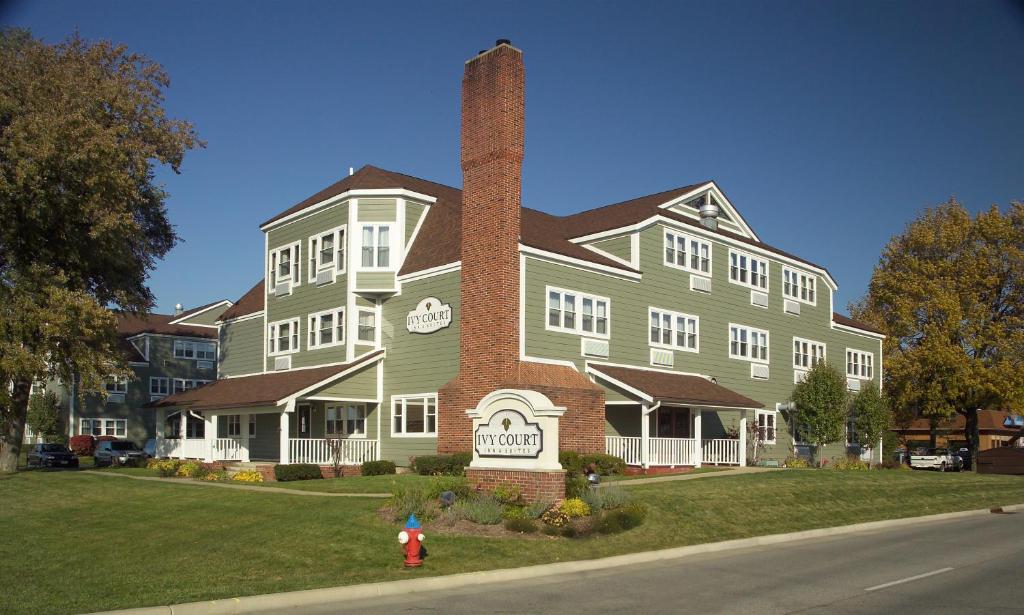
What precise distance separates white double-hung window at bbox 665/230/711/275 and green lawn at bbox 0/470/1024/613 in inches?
408

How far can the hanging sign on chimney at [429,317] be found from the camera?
1230 inches

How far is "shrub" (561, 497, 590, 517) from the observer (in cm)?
1825

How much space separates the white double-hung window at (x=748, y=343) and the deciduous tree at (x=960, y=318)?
1281 centimetres

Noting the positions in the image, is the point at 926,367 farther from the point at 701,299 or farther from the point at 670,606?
the point at 670,606

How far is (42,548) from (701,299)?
26.4 m

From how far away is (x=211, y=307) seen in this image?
68.6 meters

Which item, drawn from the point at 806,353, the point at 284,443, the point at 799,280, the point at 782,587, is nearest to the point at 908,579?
the point at 782,587

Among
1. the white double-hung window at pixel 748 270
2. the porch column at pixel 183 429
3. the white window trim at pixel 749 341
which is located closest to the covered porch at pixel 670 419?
the white window trim at pixel 749 341

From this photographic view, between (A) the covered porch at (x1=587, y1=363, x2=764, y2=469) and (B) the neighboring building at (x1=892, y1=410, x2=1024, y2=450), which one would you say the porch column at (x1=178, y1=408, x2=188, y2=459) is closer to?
(A) the covered porch at (x1=587, y1=363, x2=764, y2=469)

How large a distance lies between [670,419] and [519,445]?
1798 centimetres

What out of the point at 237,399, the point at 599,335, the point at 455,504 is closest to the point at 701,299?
the point at 599,335

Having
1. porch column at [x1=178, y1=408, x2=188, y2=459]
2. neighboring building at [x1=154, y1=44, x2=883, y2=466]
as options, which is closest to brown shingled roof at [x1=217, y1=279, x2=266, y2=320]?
neighboring building at [x1=154, y1=44, x2=883, y2=466]

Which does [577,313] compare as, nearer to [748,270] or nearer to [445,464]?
[445,464]

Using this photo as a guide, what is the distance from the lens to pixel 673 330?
36.2m
